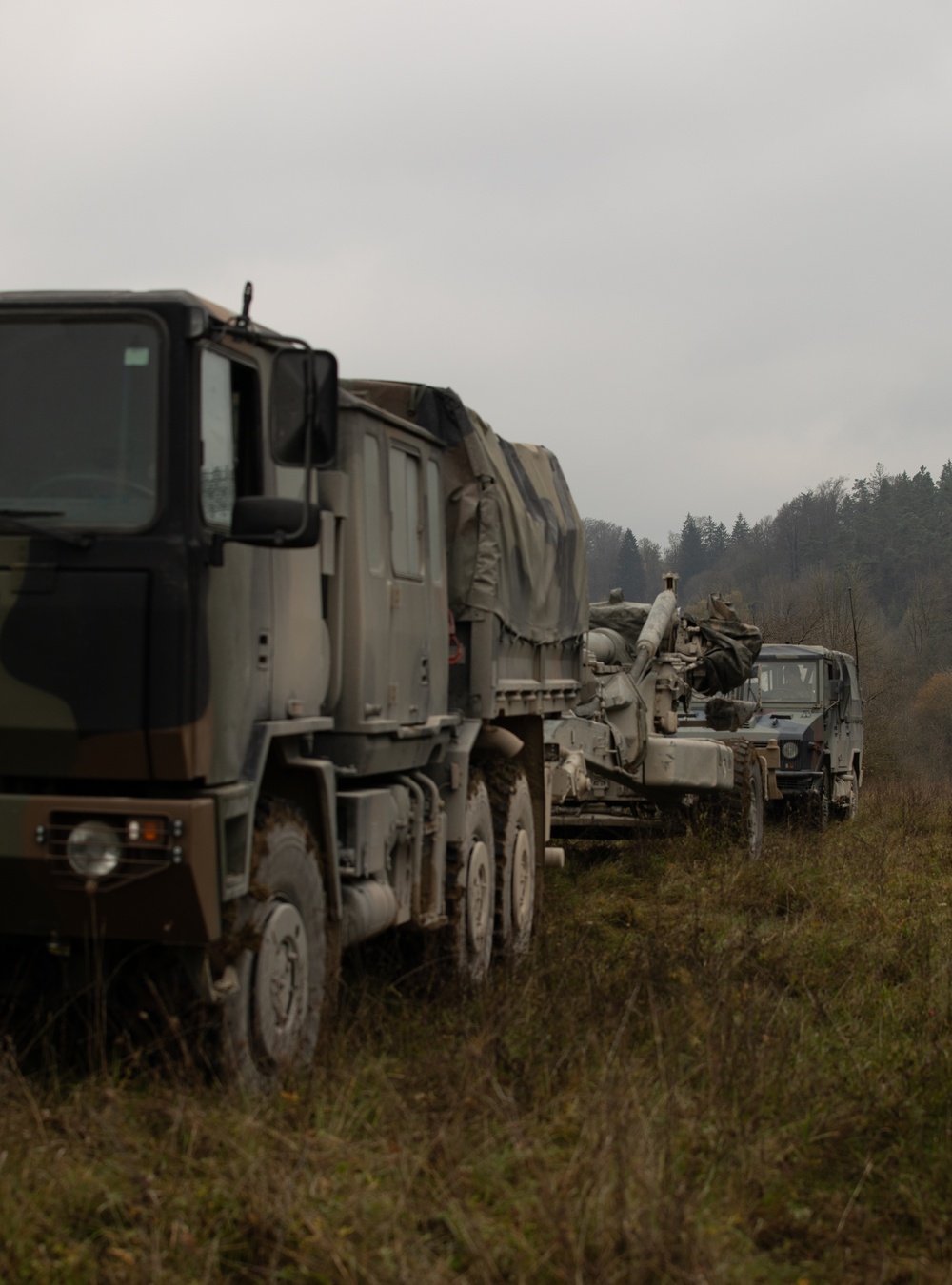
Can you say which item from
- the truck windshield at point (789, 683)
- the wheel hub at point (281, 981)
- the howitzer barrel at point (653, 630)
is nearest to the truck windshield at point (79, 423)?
the wheel hub at point (281, 981)

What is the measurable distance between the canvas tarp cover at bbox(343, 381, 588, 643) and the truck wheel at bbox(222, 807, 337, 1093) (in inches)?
109

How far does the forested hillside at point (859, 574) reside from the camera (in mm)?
62812

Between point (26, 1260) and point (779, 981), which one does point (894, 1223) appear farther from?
point (779, 981)

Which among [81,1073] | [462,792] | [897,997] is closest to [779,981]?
[897,997]

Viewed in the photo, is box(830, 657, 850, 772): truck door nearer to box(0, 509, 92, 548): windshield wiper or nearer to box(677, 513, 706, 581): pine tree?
box(0, 509, 92, 548): windshield wiper

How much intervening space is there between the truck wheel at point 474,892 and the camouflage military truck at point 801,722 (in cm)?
840

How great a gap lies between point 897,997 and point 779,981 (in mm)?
701

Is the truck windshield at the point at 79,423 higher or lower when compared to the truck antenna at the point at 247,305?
lower

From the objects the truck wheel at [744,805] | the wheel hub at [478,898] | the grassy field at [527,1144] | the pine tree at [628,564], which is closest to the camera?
the grassy field at [527,1144]

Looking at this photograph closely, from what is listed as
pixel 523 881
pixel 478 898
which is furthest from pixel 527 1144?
pixel 523 881

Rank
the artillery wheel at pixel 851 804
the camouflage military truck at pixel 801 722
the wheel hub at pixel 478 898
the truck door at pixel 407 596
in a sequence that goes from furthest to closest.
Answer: the artillery wheel at pixel 851 804, the camouflage military truck at pixel 801 722, the wheel hub at pixel 478 898, the truck door at pixel 407 596

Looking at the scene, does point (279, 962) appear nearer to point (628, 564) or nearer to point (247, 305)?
point (247, 305)

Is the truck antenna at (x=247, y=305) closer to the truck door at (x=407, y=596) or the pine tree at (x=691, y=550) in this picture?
the truck door at (x=407, y=596)

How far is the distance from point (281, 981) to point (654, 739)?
926cm
